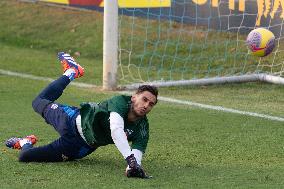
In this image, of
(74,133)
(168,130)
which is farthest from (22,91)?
(74,133)

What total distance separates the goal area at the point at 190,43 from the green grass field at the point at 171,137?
1.46 feet

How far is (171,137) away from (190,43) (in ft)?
17.9

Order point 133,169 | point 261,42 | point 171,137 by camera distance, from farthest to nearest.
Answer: point 261,42 → point 171,137 → point 133,169

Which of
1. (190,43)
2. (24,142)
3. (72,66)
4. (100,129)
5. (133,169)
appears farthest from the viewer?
(190,43)

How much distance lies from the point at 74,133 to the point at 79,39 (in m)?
8.65

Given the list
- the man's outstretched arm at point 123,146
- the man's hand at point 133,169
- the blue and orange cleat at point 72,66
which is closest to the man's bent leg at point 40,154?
the man's outstretched arm at point 123,146

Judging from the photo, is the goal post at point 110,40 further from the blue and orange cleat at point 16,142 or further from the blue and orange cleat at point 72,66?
the blue and orange cleat at point 16,142

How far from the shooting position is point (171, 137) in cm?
818

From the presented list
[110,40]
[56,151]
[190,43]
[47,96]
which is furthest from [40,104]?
[190,43]

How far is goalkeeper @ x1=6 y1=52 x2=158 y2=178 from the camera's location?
6.42 metres

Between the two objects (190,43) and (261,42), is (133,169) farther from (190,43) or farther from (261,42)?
(190,43)

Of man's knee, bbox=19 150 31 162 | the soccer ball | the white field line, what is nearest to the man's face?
man's knee, bbox=19 150 31 162

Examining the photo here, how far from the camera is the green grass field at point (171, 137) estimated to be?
20.7 feet

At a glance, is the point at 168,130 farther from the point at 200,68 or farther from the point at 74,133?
the point at 200,68
